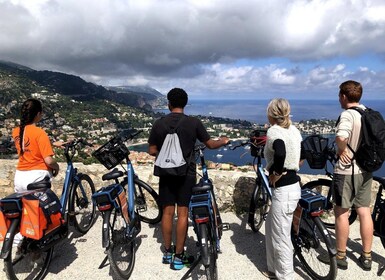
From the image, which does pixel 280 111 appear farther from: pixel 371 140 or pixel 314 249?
pixel 314 249

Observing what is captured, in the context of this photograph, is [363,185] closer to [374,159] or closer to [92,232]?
[374,159]

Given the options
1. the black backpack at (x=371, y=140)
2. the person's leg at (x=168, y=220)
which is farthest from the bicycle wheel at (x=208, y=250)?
the black backpack at (x=371, y=140)

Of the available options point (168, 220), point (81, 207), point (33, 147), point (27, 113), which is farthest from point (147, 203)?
point (27, 113)

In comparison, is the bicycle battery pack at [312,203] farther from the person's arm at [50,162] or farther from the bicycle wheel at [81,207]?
the bicycle wheel at [81,207]

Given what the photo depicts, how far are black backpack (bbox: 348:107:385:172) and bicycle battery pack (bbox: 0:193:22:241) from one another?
329 centimetres

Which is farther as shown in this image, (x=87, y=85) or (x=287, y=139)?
(x=87, y=85)

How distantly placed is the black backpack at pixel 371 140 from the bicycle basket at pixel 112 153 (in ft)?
8.25

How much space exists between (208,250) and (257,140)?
1460 mm

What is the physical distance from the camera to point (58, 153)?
7.95 m

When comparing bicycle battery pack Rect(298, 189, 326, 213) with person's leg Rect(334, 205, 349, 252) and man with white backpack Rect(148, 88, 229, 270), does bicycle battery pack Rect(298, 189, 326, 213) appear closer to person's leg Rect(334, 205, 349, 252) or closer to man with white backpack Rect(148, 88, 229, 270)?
person's leg Rect(334, 205, 349, 252)

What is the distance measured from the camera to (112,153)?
11.4 feet

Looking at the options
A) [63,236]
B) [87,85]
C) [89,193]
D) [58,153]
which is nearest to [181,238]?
[63,236]

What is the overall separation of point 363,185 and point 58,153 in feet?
24.5

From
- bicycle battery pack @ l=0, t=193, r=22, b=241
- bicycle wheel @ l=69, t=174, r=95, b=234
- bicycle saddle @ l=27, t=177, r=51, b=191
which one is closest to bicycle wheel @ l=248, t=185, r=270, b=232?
bicycle wheel @ l=69, t=174, r=95, b=234
